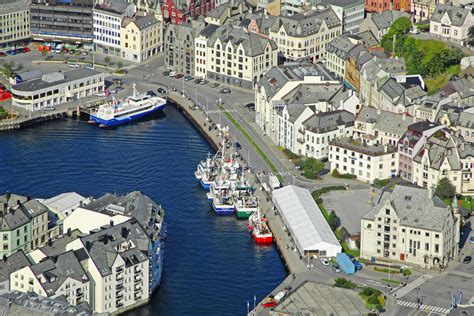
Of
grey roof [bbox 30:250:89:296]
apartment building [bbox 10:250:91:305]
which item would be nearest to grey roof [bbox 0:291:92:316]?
apartment building [bbox 10:250:91:305]

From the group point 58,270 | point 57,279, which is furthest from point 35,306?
point 58,270

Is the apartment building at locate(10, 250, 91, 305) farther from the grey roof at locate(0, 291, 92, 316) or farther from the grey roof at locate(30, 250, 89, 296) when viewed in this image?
the grey roof at locate(0, 291, 92, 316)

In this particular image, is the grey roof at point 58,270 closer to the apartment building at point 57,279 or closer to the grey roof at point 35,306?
the apartment building at point 57,279

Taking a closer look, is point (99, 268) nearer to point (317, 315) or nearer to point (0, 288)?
point (0, 288)

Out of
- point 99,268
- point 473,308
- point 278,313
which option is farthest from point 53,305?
point 473,308

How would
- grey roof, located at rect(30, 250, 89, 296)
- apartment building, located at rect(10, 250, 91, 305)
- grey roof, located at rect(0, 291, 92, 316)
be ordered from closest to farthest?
grey roof, located at rect(0, 291, 92, 316) < apartment building, located at rect(10, 250, 91, 305) < grey roof, located at rect(30, 250, 89, 296)

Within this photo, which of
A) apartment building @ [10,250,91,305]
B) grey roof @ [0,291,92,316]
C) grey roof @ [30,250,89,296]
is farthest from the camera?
grey roof @ [30,250,89,296]

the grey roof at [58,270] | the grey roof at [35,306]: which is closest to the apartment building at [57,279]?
the grey roof at [58,270]

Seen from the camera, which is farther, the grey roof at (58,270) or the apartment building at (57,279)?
the grey roof at (58,270)
